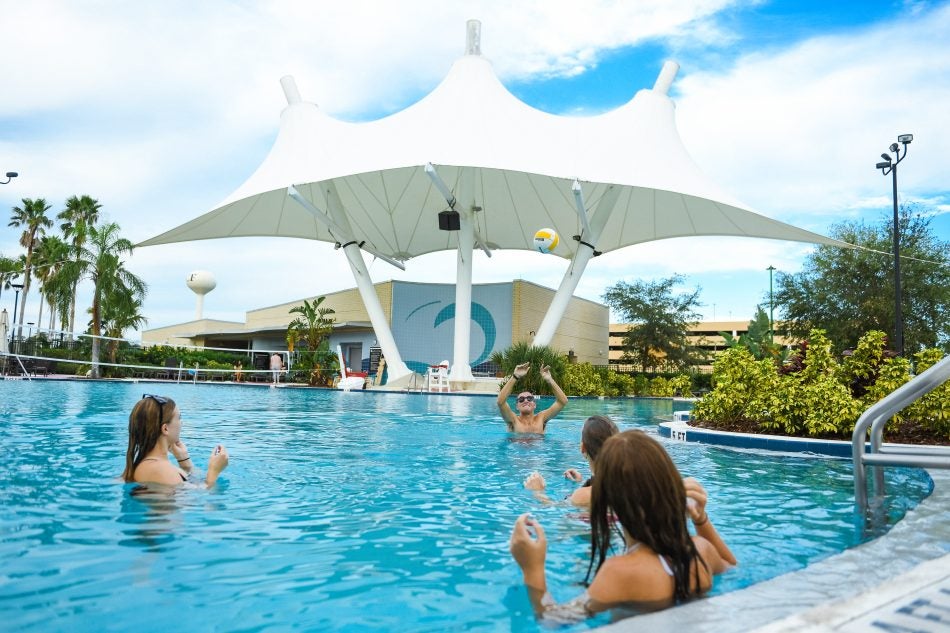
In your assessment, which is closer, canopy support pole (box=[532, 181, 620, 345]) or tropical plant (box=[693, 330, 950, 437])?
tropical plant (box=[693, 330, 950, 437])

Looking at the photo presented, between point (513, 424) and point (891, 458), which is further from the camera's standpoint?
point (513, 424)

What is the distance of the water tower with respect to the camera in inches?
2169

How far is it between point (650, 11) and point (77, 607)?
14.2m

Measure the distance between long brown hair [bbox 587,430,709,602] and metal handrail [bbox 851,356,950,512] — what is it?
5.46 ft

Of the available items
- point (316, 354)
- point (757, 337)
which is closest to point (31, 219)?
point (316, 354)

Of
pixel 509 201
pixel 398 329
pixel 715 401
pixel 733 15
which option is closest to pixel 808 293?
pixel 509 201

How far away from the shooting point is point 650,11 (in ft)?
44.4

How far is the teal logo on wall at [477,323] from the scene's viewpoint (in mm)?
33969

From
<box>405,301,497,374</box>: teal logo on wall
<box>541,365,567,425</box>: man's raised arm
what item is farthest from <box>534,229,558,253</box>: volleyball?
<box>405,301,497,374</box>: teal logo on wall

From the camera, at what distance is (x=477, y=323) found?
34375 millimetres

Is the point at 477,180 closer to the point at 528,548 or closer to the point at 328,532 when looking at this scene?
the point at 328,532

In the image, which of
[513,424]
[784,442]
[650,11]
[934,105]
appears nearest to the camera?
[784,442]

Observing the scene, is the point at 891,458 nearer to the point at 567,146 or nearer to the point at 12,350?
the point at 567,146

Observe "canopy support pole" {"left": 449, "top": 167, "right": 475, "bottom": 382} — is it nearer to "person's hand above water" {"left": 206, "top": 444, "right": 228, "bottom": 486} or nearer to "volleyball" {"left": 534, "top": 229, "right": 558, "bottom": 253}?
"volleyball" {"left": 534, "top": 229, "right": 558, "bottom": 253}
